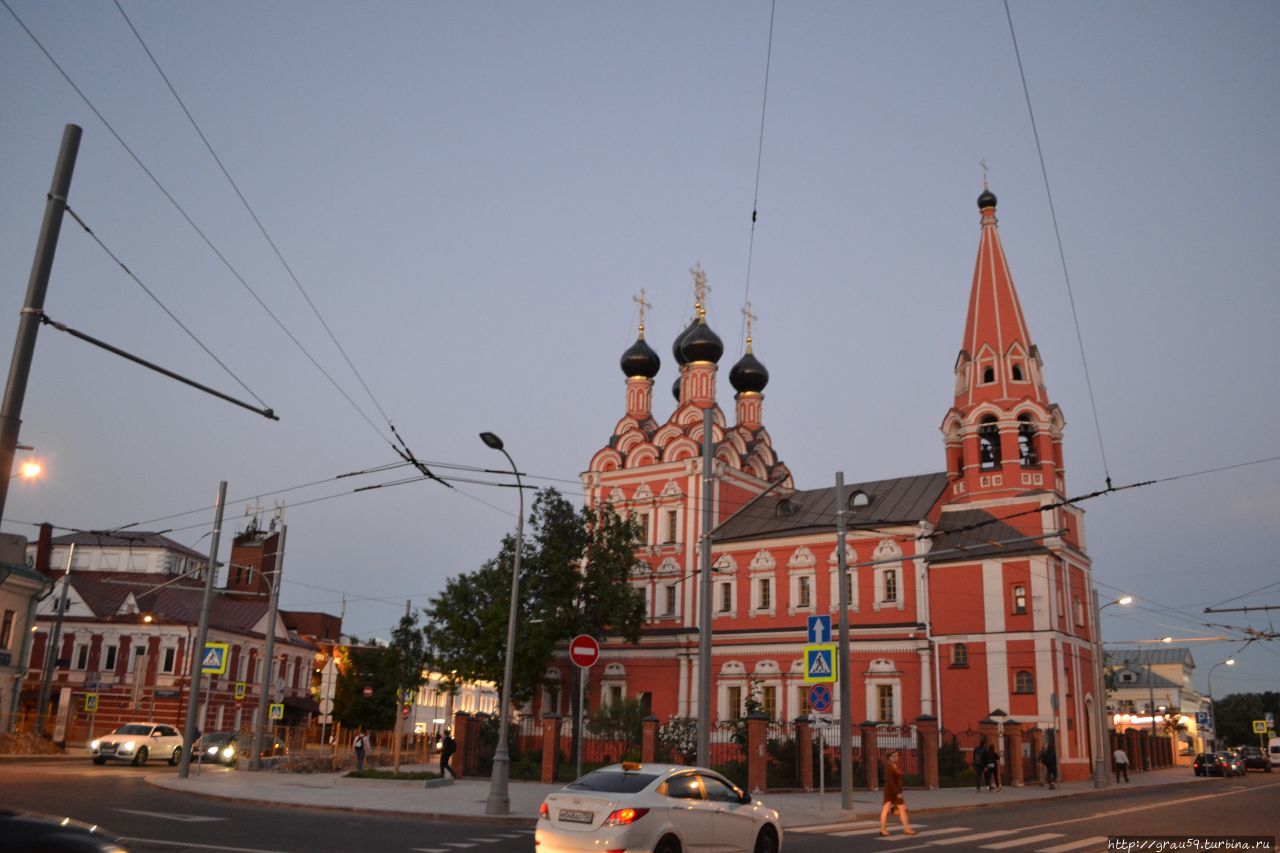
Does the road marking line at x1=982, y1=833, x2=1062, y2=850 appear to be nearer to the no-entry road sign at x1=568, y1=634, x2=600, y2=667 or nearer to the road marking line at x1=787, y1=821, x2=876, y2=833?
the road marking line at x1=787, y1=821, x2=876, y2=833

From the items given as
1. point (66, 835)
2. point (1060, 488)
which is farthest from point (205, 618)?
point (1060, 488)

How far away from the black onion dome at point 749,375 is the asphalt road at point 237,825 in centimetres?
4082

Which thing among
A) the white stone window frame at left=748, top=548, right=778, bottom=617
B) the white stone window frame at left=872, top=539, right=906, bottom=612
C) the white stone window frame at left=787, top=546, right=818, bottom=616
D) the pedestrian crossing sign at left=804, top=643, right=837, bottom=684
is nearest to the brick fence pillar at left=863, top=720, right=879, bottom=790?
the pedestrian crossing sign at left=804, top=643, right=837, bottom=684

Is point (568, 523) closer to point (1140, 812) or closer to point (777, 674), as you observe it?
point (777, 674)

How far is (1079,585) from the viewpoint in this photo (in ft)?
143

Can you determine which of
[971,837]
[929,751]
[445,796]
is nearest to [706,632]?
[971,837]

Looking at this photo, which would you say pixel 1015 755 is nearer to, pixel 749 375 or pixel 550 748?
pixel 550 748

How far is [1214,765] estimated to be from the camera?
4769 centimetres

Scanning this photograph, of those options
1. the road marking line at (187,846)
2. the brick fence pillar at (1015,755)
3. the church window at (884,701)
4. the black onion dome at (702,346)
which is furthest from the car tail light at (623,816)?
the black onion dome at (702,346)

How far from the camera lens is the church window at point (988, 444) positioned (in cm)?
4400

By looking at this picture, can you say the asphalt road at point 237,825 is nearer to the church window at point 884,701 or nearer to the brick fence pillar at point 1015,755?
the brick fence pillar at point 1015,755

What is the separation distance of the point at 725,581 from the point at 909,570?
32.7ft

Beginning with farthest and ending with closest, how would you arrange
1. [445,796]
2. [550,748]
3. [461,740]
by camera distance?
[461,740]
[550,748]
[445,796]

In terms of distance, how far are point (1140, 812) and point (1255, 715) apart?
10821cm
